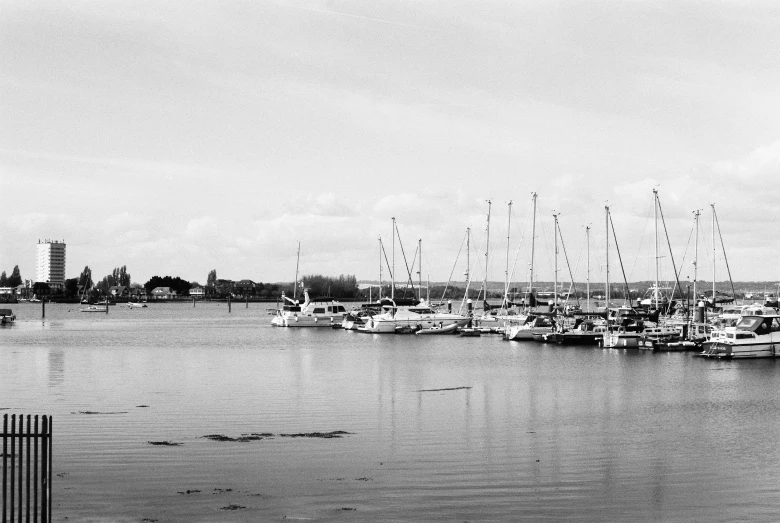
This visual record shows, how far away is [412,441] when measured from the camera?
29.8 meters

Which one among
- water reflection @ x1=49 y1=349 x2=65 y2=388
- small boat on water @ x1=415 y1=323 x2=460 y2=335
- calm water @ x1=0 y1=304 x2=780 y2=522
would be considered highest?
small boat on water @ x1=415 y1=323 x2=460 y2=335

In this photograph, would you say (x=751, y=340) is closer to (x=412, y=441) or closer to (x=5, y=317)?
(x=412, y=441)

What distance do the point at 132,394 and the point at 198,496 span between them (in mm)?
23011

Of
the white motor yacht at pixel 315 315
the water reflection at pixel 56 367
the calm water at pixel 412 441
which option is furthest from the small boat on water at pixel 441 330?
the calm water at pixel 412 441

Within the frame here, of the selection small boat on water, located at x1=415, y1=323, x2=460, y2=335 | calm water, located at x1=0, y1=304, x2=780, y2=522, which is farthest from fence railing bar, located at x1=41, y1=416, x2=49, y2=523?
small boat on water, located at x1=415, y1=323, x2=460, y2=335

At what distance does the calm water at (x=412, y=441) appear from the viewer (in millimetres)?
21094

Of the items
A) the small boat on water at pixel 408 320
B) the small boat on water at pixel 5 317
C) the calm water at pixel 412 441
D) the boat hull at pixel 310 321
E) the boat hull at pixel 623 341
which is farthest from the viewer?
the small boat on water at pixel 5 317

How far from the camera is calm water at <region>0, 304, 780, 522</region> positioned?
69.2 ft

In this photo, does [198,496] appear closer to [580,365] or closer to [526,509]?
[526,509]

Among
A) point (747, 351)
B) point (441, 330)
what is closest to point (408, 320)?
point (441, 330)

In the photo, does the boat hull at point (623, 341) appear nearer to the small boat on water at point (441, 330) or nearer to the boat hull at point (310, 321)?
the small boat on water at point (441, 330)

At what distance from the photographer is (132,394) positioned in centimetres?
4344

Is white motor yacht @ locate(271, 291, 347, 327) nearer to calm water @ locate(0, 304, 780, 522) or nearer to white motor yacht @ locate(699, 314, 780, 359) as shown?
calm water @ locate(0, 304, 780, 522)

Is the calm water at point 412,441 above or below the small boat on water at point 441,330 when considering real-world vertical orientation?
below
